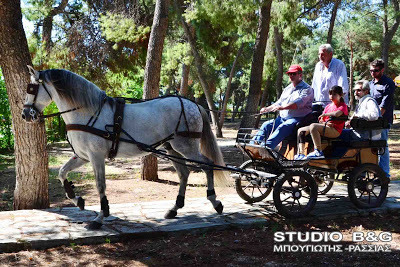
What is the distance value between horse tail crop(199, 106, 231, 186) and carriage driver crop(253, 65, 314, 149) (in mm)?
608

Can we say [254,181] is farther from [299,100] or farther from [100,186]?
[100,186]

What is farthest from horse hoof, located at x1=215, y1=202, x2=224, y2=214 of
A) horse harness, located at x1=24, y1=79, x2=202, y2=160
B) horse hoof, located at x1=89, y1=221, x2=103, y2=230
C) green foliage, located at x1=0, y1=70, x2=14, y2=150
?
green foliage, located at x1=0, y1=70, x2=14, y2=150

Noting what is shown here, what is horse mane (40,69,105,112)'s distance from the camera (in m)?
4.95

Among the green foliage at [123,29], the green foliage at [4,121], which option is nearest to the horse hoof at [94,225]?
the green foliage at [123,29]

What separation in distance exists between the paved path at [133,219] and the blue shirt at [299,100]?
1469 mm

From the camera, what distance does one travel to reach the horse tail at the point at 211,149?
5961 mm

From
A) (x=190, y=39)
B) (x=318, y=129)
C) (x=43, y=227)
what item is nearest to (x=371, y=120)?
(x=318, y=129)

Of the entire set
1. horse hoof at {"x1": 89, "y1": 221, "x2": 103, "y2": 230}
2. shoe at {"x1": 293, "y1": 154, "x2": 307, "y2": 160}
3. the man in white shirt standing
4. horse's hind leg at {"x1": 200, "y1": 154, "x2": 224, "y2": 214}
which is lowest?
horse hoof at {"x1": 89, "y1": 221, "x2": 103, "y2": 230}

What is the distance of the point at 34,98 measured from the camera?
16.2 ft

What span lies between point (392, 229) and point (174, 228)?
114 inches

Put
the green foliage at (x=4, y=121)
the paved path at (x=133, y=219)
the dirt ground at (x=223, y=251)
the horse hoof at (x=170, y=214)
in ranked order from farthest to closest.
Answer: the green foliage at (x=4, y=121) < the horse hoof at (x=170, y=214) < the paved path at (x=133, y=219) < the dirt ground at (x=223, y=251)

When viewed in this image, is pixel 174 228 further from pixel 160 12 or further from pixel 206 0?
pixel 206 0

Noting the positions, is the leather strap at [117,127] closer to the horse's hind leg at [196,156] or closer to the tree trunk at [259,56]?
the horse's hind leg at [196,156]

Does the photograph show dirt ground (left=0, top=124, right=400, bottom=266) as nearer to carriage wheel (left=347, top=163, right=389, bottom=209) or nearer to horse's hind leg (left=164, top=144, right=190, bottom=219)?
carriage wheel (left=347, top=163, right=389, bottom=209)
